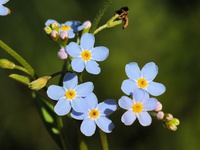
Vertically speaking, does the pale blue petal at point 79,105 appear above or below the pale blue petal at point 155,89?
above

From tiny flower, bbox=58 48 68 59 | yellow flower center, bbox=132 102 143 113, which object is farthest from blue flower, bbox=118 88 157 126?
tiny flower, bbox=58 48 68 59

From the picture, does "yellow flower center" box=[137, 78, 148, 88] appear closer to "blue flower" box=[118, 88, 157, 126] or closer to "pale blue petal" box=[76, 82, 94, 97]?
"blue flower" box=[118, 88, 157, 126]

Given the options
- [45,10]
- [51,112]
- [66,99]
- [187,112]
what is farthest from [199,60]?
[66,99]

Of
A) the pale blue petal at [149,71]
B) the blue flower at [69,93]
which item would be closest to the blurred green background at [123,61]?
the pale blue petal at [149,71]

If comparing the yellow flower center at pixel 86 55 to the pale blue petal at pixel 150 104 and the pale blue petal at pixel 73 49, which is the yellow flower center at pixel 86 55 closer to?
the pale blue petal at pixel 73 49

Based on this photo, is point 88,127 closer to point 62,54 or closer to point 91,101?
point 91,101

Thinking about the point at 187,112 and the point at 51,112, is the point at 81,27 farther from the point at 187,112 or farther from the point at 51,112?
the point at 187,112
